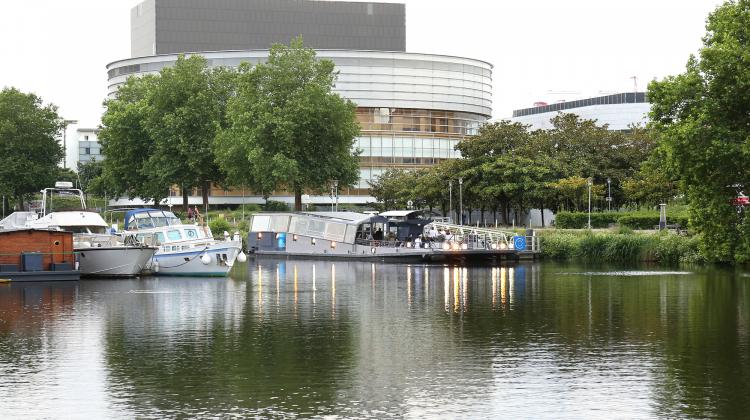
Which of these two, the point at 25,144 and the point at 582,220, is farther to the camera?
the point at 25,144

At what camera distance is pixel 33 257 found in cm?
6103

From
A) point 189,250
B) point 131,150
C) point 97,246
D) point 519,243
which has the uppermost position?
point 131,150

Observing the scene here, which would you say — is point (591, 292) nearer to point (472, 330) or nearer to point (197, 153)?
point (472, 330)

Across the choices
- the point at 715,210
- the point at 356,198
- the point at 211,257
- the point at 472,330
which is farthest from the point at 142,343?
the point at 356,198

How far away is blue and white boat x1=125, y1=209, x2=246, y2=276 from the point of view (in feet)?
220

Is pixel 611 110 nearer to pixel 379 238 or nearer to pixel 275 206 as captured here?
pixel 275 206

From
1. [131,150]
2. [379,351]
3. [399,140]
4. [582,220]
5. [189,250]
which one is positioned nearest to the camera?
[379,351]

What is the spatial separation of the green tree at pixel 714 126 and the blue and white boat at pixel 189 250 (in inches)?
1061

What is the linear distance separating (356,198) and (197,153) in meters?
52.7

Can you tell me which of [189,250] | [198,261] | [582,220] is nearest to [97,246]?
[189,250]

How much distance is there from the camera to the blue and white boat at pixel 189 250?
6719 cm

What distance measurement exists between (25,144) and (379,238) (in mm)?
59947

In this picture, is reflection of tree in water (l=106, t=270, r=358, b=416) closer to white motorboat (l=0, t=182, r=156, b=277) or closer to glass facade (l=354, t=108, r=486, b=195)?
white motorboat (l=0, t=182, r=156, b=277)

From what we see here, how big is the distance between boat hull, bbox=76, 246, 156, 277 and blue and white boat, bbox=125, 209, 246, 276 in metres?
2.32
